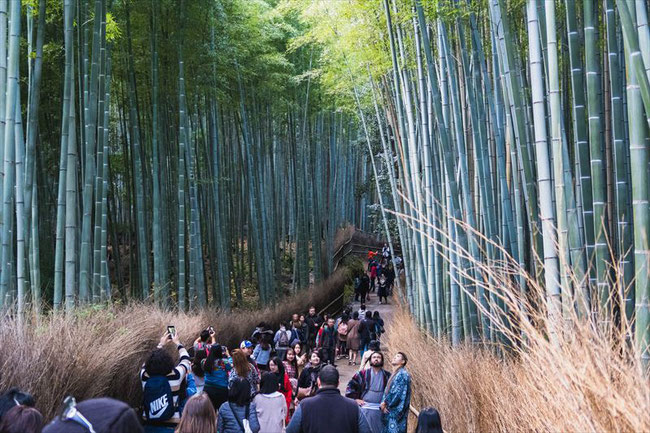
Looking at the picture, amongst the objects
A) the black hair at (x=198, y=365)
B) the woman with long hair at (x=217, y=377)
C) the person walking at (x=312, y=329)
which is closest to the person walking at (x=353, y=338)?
the person walking at (x=312, y=329)

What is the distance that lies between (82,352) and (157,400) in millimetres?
604

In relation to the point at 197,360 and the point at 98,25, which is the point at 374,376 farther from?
the point at 98,25

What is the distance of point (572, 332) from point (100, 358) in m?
2.96

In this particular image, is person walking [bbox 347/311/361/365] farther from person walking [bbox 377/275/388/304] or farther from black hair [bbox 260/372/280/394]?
person walking [bbox 377/275/388/304]

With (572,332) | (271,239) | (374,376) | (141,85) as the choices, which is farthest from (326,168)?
(572,332)

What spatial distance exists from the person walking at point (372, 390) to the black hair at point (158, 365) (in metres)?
1.28

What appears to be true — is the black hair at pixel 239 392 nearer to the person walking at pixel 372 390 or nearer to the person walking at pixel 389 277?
the person walking at pixel 372 390

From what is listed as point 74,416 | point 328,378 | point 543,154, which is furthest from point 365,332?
point 74,416

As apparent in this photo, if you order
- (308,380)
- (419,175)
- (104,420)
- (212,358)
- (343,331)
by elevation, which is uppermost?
(419,175)

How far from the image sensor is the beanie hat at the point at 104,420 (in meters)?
1.90

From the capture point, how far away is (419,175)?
308 inches

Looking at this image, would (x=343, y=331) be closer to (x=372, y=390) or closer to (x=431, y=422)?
(x=372, y=390)

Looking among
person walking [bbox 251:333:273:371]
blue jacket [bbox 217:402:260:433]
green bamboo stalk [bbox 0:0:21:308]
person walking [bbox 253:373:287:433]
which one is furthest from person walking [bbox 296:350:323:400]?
green bamboo stalk [bbox 0:0:21:308]

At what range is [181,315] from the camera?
7.25 meters
